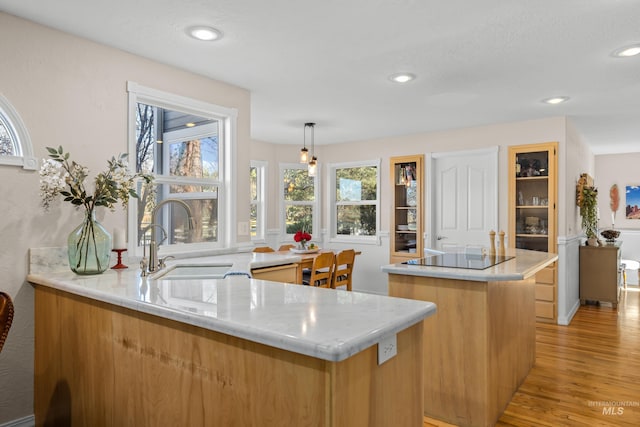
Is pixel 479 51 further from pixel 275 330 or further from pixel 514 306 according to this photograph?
pixel 275 330

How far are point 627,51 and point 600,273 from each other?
372cm

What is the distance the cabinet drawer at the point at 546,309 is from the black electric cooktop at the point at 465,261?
2.17m

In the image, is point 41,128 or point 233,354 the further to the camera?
point 41,128

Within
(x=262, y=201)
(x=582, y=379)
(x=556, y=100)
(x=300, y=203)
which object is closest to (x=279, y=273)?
(x=582, y=379)

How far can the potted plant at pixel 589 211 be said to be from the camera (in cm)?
545

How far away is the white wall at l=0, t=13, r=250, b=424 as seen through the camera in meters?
2.28

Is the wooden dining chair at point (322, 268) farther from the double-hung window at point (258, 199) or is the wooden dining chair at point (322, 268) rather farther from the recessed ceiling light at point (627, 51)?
the recessed ceiling light at point (627, 51)

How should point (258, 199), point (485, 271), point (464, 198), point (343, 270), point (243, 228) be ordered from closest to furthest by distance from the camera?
point (485, 271) < point (243, 228) < point (343, 270) < point (464, 198) < point (258, 199)

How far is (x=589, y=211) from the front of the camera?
5.66 m

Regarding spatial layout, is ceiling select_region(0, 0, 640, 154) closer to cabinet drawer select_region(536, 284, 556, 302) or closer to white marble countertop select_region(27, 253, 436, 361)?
white marble countertop select_region(27, 253, 436, 361)

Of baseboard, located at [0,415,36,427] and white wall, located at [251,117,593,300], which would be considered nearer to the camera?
baseboard, located at [0,415,36,427]

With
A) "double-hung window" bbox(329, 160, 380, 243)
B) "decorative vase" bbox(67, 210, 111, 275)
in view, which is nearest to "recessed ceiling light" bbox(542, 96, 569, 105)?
"double-hung window" bbox(329, 160, 380, 243)

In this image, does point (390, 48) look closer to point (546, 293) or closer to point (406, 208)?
point (406, 208)

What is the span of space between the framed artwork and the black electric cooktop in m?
6.14
